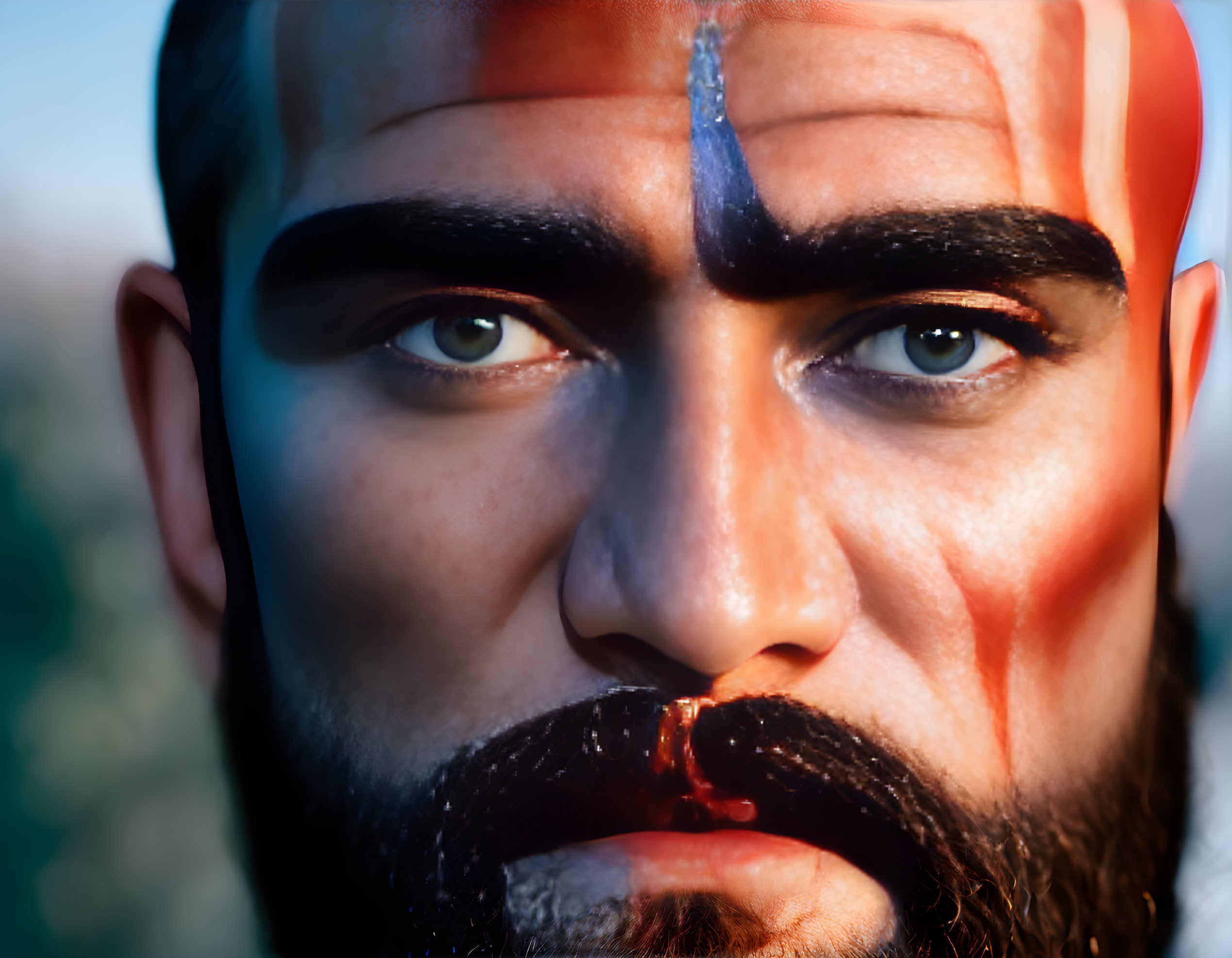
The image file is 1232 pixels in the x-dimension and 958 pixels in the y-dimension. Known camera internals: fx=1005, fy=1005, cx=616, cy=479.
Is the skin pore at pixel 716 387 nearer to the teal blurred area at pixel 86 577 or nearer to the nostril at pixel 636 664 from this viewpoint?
the nostril at pixel 636 664

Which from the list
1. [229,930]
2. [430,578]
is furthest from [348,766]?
[229,930]

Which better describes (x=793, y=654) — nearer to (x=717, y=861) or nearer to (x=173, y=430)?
(x=717, y=861)

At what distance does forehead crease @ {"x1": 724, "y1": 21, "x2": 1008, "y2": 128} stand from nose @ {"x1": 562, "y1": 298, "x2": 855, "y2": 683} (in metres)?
0.18

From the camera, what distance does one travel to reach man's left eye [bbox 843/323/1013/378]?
2.83 ft

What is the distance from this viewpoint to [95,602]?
1.06 m

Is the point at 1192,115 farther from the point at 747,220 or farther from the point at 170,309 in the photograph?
the point at 170,309

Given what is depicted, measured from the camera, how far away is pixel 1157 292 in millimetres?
915

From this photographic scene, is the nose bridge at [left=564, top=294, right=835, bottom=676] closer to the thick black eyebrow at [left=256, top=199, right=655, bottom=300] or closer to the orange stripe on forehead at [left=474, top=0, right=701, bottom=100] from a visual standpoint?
the thick black eyebrow at [left=256, top=199, right=655, bottom=300]

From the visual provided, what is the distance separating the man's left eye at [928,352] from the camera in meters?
0.86

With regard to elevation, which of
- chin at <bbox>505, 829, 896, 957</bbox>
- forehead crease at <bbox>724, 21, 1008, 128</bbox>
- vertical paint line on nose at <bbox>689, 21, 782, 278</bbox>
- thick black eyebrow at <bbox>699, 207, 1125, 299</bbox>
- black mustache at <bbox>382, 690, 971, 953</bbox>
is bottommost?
chin at <bbox>505, 829, 896, 957</bbox>

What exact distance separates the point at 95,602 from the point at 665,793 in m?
0.65

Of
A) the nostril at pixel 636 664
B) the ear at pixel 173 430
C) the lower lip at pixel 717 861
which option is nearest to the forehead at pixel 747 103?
the ear at pixel 173 430

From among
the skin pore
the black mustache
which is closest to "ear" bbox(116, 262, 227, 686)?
the skin pore

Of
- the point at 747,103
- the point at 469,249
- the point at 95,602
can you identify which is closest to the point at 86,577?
the point at 95,602
